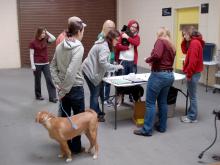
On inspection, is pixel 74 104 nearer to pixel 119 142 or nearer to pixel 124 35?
pixel 119 142

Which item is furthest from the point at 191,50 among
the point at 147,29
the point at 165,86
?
the point at 147,29

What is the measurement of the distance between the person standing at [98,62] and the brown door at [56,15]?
20.0 ft

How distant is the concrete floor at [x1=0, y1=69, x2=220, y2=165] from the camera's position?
3.14 metres

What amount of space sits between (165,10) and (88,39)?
10.0 feet

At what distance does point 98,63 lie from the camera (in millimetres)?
3830

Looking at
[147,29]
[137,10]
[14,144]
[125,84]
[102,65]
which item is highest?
[137,10]

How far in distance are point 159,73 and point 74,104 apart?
1.08m

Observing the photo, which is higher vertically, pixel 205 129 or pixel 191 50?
pixel 191 50

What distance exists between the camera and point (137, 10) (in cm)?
909

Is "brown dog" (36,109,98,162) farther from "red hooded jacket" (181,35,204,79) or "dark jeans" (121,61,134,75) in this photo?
"dark jeans" (121,61,134,75)

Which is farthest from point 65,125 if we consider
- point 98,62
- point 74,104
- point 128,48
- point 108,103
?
point 128,48

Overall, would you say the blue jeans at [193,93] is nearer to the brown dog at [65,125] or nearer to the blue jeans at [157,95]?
the blue jeans at [157,95]

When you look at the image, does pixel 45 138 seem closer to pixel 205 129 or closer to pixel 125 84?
pixel 125 84

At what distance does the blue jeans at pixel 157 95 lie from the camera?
355cm
